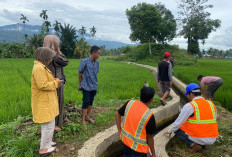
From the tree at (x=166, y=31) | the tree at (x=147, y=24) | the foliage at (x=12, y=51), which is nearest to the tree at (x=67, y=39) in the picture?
the foliage at (x=12, y=51)

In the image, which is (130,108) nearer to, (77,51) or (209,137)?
(209,137)

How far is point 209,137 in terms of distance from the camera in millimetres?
2582

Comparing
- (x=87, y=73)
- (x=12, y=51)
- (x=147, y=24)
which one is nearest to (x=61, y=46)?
(x=12, y=51)

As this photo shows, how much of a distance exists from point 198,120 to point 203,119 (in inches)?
2.9

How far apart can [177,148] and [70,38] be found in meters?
31.7

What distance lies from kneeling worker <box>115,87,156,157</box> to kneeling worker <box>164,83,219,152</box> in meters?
1.01

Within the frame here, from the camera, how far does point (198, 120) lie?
2533mm

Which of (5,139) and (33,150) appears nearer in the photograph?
(33,150)

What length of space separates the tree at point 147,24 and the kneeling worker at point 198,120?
2295cm

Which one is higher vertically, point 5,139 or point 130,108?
point 130,108

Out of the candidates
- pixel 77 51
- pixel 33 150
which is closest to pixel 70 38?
pixel 77 51

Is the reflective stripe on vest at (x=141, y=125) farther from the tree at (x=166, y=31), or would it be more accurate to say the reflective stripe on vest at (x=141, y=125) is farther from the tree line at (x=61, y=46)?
the tree line at (x=61, y=46)

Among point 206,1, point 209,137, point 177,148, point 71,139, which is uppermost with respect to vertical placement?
point 206,1

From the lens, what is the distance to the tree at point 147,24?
23.9m
